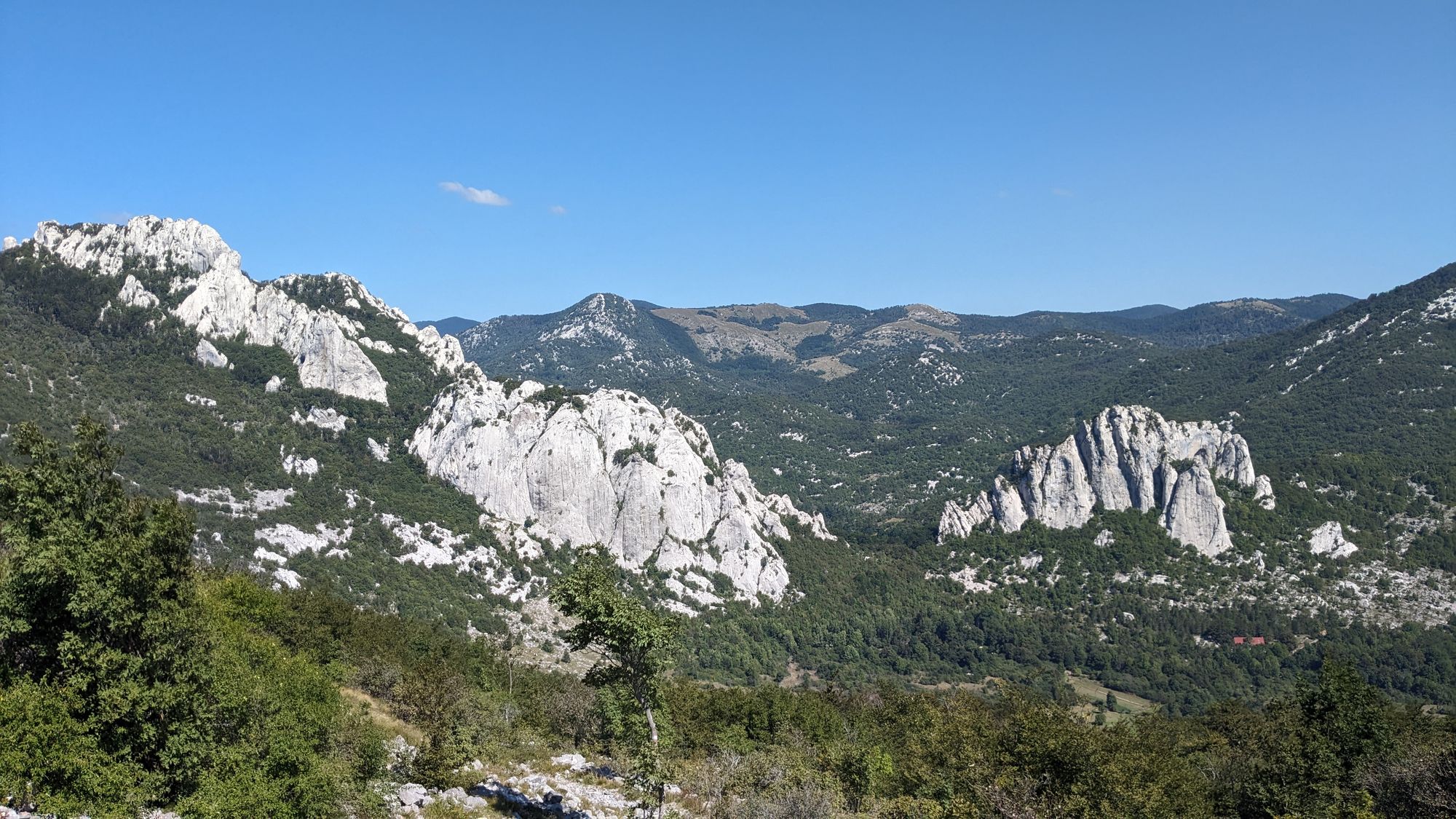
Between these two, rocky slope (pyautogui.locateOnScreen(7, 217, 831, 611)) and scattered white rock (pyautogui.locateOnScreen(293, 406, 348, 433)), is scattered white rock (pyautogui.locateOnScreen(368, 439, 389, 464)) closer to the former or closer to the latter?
rocky slope (pyautogui.locateOnScreen(7, 217, 831, 611))

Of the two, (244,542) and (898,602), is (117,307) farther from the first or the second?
(898,602)

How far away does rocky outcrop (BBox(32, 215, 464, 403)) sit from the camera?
567 feet

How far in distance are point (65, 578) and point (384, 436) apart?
15526 cm

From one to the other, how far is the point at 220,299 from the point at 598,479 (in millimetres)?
90054

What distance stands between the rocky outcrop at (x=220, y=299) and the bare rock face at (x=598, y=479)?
70.9 ft

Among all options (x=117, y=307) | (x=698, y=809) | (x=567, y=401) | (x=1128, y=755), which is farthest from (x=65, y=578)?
(x=117, y=307)

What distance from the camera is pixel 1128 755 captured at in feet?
129

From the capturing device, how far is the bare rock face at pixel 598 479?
170 m

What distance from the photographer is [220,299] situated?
579 ft

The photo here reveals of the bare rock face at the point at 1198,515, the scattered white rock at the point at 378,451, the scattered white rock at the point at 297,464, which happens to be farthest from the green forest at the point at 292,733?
the bare rock face at the point at 1198,515

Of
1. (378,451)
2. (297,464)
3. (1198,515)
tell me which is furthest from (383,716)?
(1198,515)

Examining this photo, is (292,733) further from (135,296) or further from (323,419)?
(135,296)

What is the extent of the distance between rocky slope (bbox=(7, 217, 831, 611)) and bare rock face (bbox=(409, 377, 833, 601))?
0.32 meters

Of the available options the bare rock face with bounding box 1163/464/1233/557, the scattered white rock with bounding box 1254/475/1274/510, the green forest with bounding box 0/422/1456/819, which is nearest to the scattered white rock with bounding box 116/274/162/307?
the green forest with bounding box 0/422/1456/819
